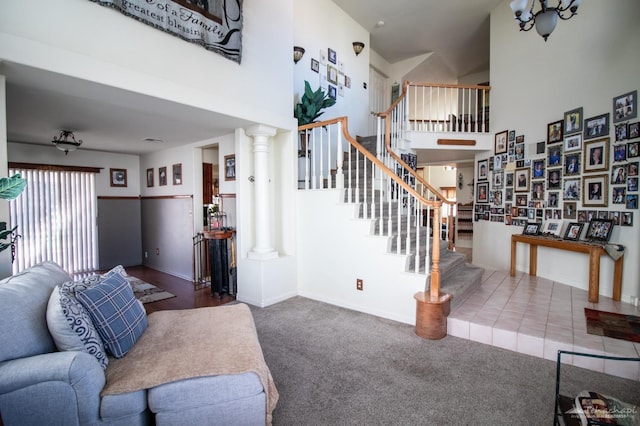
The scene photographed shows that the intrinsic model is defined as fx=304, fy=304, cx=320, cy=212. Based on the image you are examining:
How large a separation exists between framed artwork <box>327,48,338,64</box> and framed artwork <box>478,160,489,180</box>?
3507 mm

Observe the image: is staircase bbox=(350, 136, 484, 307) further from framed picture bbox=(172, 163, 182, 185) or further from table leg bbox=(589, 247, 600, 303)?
framed picture bbox=(172, 163, 182, 185)

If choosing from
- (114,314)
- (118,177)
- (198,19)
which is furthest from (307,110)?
(118,177)

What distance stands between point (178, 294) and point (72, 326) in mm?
3321

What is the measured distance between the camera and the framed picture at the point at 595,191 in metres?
3.75

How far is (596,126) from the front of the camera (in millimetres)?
3848

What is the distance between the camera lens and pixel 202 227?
17.8ft

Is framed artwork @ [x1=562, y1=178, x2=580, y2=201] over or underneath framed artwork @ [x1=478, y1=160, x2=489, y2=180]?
underneath

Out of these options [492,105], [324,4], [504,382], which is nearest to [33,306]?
[504,382]

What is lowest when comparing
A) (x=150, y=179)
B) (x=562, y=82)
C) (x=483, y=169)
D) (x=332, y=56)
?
(x=150, y=179)

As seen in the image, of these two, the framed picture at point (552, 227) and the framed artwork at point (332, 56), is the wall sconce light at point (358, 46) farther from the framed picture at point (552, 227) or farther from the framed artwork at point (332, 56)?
the framed picture at point (552, 227)

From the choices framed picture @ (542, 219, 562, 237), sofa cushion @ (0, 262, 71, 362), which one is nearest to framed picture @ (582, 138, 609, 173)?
framed picture @ (542, 219, 562, 237)

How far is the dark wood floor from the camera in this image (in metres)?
4.10

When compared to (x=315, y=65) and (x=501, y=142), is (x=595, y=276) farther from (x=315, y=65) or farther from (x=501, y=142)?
(x=315, y=65)

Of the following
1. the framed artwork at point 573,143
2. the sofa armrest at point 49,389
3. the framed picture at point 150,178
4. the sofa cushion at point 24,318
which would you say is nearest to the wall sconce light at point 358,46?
the framed artwork at point 573,143
